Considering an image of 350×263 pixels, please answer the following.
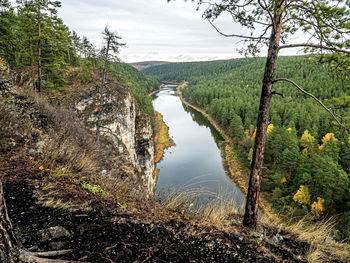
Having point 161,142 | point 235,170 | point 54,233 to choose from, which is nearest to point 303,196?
point 235,170

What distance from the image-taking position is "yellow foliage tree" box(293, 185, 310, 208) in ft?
71.7

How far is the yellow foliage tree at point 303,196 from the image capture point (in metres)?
21.9

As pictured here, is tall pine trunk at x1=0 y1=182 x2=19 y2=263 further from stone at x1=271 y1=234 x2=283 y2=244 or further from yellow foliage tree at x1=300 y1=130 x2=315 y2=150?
yellow foliage tree at x1=300 y1=130 x2=315 y2=150

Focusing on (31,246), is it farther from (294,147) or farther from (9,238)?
(294,147)

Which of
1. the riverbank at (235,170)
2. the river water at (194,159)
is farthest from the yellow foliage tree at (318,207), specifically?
the river water at (194,159)

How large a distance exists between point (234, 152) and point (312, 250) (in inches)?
1371

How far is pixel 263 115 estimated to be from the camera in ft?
13.4

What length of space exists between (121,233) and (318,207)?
2626cm

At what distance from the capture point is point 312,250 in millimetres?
3629

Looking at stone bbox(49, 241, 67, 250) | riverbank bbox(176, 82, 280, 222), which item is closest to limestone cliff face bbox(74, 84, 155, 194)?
stone bbox(49, 241, 67, 250)

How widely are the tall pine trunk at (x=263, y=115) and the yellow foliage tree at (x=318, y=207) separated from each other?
75.3 ft

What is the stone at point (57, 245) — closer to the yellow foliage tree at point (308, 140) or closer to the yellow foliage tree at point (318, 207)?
the yellow foliage tree at point (318, 207)

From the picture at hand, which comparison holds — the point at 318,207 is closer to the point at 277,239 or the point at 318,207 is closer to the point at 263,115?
the point at 277,239

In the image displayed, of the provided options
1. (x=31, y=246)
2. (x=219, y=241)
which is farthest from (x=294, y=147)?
(x=31, y=246)
